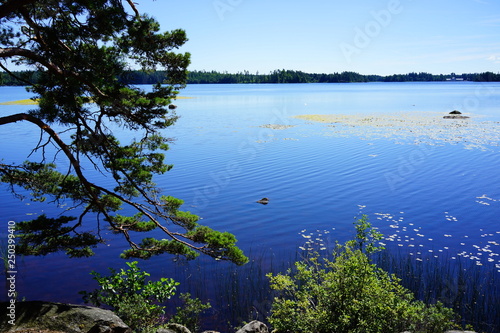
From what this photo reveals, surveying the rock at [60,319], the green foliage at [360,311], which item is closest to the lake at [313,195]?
the green foliage at [360,311]

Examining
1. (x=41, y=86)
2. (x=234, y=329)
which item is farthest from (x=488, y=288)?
(x=41, y=86)

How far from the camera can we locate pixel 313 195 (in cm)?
1722

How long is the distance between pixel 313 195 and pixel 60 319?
12.3 metres

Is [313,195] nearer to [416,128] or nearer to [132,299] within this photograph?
[132,299]

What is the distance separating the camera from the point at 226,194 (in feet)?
57.3

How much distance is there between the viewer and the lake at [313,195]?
37.3 ft

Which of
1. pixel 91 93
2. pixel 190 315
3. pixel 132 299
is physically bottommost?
pixel 190 315

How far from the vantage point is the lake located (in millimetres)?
11359

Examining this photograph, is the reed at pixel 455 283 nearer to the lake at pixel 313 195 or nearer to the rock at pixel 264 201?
the lake at pixel 313 195

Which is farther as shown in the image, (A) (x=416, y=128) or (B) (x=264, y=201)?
(A) (x=416, y=128)

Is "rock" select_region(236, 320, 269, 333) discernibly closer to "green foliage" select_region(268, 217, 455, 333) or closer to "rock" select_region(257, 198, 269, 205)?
"green foliage" select_region(268, 217, 455, 333)

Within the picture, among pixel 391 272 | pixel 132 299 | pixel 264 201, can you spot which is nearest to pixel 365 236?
pixel 391 272

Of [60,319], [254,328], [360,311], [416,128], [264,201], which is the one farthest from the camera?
[416,128]

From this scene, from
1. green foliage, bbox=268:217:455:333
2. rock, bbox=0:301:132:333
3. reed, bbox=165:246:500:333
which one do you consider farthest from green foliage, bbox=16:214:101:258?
green foliage, bbox=268:217:455:333
